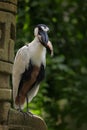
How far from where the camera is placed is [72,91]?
7641 millimetres

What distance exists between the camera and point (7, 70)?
172 inches

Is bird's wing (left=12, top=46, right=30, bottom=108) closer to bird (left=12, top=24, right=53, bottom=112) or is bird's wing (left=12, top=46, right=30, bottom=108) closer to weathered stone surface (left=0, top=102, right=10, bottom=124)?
bird (left=12, top=24, right=53, bottom=112)

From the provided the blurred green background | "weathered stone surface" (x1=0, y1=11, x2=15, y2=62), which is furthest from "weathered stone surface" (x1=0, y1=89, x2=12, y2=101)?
the blurred green background

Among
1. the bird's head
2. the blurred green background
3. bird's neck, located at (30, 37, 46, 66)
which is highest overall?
the bird's head

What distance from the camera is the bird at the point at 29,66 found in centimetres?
448

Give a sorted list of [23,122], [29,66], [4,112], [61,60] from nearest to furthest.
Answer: [4,112]
[23,122]
[29,66]
[61,60]

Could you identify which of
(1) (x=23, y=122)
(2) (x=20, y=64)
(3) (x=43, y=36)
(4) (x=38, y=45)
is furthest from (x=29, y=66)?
(1) (x=23, y=122)

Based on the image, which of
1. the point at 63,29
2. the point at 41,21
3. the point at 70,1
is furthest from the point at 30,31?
the point at 70,1

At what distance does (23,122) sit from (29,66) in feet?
1.37

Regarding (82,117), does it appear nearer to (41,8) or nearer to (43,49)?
(41,8)

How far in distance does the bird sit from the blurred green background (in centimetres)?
193

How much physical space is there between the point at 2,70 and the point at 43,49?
0.37 metres

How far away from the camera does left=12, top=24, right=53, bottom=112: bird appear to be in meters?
4.48

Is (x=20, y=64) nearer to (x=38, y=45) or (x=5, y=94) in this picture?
(x=38, y=45)
